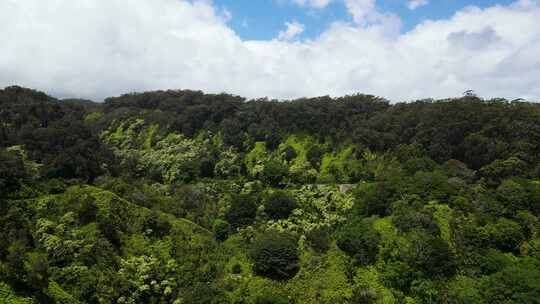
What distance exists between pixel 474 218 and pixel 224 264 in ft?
84.0

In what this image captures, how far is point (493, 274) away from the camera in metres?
34.5

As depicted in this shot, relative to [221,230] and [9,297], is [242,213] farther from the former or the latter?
[9,297]

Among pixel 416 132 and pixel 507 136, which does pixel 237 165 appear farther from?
pixel 507 136

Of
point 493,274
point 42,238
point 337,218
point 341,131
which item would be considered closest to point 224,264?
point 337,218

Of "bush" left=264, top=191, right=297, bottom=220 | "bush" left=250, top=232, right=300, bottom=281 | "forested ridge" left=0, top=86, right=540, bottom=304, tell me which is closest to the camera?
"forested ridge" left=0, top=86, right=540, bottom=304

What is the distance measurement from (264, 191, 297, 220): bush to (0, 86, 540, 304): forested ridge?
0.64 feet

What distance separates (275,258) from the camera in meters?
39.5

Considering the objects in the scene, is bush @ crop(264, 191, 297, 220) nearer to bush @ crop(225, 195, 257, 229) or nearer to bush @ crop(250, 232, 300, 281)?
bush @ crop(225, 195, 257, 229)

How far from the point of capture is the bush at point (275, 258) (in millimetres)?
39594

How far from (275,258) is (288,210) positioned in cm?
1080

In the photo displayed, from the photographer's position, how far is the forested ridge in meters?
35.6

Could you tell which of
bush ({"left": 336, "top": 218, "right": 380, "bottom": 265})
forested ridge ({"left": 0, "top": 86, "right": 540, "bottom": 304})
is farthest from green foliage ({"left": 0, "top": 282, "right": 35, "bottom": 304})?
bush ({"left": 336, "top": 218, "right": 380, "bottom": 265})

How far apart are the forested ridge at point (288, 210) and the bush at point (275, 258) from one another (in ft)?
0.47

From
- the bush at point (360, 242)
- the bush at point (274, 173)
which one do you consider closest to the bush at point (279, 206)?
the bush at point (360, 242)
